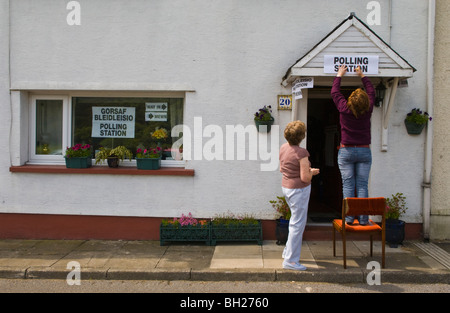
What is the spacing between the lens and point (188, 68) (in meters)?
6.65

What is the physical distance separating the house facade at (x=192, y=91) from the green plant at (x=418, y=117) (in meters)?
0.17

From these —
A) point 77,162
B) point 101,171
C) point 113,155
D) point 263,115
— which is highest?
point 263,115

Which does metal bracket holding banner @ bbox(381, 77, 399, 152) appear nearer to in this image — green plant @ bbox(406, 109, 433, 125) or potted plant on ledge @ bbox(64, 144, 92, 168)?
green plant @ bbox(406, 109, 433, 125)

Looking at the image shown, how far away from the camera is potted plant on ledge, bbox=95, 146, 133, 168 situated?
6.85 meters

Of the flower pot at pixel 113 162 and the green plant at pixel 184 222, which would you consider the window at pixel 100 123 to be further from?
the green plant at pixel 184 222

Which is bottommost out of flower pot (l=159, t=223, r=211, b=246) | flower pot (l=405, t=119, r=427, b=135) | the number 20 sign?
flower pot (l=159, t=223, r=211, b=246)

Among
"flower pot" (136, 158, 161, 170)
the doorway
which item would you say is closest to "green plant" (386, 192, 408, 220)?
the doorway

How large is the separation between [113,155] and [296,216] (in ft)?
11.4

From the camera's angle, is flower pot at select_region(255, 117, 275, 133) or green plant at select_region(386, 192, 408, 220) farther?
flower pot at select_region(255, 117, 275, 133)

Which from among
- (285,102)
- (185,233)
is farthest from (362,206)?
(185,233)

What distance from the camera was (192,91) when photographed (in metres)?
6.64

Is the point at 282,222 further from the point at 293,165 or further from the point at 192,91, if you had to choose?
the point at 192,91

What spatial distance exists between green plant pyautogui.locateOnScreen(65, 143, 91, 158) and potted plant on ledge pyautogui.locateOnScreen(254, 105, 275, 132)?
2985mm

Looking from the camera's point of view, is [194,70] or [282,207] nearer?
[282,207]
